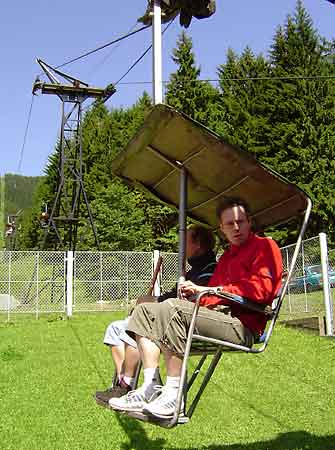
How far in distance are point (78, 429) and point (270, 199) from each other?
3.23 m

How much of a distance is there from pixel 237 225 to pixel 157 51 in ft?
10.1

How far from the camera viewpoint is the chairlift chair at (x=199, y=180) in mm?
3256

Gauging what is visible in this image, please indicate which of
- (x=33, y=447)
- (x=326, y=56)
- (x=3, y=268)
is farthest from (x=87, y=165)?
(x=33, y=447)

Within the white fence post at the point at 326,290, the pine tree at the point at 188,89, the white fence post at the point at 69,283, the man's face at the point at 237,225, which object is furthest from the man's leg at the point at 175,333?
the pine tree at the point at 188,89

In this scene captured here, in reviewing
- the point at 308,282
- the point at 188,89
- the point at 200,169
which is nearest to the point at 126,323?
the point at 200,169

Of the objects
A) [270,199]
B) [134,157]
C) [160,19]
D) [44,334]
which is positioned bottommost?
[44,334]

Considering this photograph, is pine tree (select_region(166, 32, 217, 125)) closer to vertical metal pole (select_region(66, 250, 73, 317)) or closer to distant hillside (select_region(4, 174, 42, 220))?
vertical metal pole (select_region(66, 250, 73, 317))

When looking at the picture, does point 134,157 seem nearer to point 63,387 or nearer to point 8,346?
point 63,387

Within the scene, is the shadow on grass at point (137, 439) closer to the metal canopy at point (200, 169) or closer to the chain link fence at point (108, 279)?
the metal canopy at point (200, 169)

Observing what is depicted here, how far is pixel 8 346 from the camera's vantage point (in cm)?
1108

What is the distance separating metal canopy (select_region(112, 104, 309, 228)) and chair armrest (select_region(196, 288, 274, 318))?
73 cm

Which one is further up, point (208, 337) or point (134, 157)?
point (134, 157)

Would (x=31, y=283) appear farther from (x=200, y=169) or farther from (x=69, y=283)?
(x=200, y=169)

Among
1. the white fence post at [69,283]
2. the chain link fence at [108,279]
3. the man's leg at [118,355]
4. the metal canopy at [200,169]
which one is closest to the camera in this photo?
the metal canopy at [200,169]
